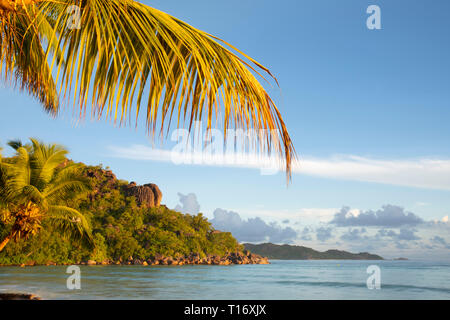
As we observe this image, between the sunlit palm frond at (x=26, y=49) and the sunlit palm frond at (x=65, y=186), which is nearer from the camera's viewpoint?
the sunlit palm frond at (x=26, y=49)

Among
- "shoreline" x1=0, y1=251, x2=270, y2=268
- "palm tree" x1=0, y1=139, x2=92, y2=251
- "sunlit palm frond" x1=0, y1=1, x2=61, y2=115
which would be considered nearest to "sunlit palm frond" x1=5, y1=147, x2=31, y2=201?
"palm tree" x1=0, y1=139, x2=92, y2=251

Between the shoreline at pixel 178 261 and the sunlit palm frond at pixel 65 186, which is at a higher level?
the sunlit palm frond at pixel 65 186

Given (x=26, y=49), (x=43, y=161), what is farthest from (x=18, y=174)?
(x=26, y=49)

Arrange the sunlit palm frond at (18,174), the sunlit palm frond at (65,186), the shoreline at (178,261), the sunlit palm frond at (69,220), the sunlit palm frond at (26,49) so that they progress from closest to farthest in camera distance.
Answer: the sunlit palm frond at (26,49) → the sunlit palm frond at (18,174) → the sunlit palm frond at (69,220) → the sunlit palm frond at (65,186) → the shoreline at (178,261)

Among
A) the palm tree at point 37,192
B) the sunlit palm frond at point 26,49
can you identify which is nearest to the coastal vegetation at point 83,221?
the palm tree at point 37,192

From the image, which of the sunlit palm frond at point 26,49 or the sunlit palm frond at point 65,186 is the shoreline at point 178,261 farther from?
the sunlit palm frond at point 26,49

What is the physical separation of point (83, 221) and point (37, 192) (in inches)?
71.1

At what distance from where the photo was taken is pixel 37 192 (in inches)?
570

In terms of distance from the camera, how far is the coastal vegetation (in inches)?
587

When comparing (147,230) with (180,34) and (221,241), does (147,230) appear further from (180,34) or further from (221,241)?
(180,34)

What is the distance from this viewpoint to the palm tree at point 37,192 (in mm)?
14727

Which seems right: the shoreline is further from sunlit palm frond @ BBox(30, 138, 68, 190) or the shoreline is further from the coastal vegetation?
sunlit palm frond @ BBox(30, 138, 68, 190)

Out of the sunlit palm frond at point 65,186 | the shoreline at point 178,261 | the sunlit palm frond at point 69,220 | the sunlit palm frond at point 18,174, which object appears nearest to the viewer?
the sunlit palm frond at point 18,174
